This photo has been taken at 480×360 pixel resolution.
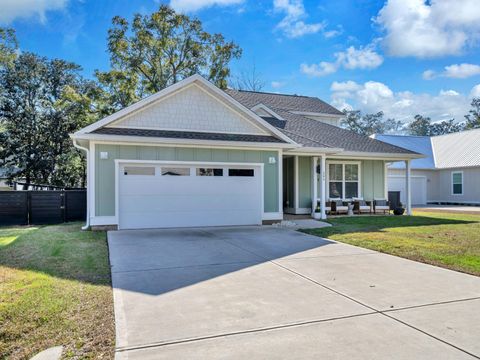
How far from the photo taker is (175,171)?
39.4ft

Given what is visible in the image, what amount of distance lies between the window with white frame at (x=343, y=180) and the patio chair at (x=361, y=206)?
405 mm

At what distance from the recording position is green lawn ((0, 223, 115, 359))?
11.7ft

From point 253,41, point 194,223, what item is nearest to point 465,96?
point 253,41

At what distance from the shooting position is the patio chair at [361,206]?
17234 millimetres

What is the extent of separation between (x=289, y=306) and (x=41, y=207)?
39.7ft

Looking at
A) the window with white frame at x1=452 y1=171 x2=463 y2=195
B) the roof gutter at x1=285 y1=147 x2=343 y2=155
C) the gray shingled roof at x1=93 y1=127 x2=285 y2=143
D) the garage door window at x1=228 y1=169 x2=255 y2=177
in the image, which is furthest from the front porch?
the window with white frame at x1=452 y1=171 x2=463 y2=195

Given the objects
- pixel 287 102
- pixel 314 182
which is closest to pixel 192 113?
pixel 314 182

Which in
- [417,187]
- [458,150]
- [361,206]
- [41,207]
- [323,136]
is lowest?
[361,206]

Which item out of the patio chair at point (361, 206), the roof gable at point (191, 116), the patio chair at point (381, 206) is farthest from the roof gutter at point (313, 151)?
the patio chair at point (381, 206)

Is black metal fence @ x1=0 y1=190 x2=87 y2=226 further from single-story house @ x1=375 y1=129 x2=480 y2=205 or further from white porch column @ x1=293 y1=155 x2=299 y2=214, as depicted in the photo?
single-story house @ x1=375 y1=129 x2=480 y2=205

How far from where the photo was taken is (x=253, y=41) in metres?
29.2

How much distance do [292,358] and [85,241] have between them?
745 centimetres

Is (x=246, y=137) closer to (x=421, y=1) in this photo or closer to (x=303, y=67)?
(x=421, y=1)

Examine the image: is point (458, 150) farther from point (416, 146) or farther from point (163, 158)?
point (163, 158)
